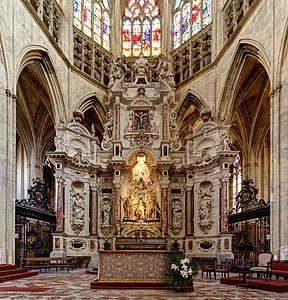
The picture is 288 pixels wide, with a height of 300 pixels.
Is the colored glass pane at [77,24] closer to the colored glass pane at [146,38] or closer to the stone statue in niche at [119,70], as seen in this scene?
the stone statue in niche at [119,70]

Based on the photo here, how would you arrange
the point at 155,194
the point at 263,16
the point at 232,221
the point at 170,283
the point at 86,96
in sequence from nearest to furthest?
the point at 170,283 < the point at 263,16 < the point at 232,221 < the point at 155,194 < the point at 86,96

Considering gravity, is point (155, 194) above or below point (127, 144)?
below

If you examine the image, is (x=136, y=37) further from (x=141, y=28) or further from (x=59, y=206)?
(x=59, y=206)

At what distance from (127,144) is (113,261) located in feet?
38.9

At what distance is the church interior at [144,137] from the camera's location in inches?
618

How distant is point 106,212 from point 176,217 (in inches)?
139

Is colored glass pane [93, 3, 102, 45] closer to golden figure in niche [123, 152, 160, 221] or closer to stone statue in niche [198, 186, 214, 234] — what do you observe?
golden figure in niche [123, 152, 160, 221]

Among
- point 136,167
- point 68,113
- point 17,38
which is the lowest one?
point 136,167

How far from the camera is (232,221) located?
66.7ft

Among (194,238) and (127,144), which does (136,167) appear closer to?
(127,144)

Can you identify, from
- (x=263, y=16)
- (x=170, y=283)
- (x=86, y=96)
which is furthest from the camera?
(x=86, y=96)

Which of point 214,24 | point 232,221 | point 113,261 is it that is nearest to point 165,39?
point 214,24

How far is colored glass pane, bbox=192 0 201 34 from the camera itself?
26467mm

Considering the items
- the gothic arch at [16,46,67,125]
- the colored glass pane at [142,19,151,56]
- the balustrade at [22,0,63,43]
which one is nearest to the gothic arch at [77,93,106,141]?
→ the gothic arch at [16,46,67,125]
